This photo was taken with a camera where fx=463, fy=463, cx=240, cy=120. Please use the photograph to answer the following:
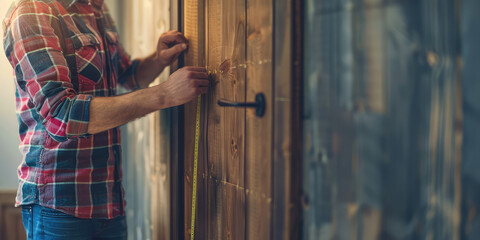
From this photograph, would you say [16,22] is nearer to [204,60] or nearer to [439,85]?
[204,60]

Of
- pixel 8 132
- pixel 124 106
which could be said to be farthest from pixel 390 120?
pixel 8 132

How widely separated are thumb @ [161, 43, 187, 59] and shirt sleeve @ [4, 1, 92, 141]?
1.46ft

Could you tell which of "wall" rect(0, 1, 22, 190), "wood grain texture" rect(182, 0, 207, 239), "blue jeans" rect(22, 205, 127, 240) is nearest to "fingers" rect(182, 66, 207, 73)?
"wood grain texture" rect(182, 0, 207, 239)

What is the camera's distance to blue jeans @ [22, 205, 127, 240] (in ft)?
5.45

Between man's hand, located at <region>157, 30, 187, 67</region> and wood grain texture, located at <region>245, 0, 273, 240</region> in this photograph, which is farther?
man's hand, located at <region>157, 30, 187, 67</region>

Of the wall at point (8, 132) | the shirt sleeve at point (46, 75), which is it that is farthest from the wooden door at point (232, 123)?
the wall at point (8, 132)

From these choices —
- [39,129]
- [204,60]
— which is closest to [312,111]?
[204,60]

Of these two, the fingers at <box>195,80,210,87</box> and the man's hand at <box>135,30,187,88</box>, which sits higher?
the man's hand at <box>135,30,187,88</box>

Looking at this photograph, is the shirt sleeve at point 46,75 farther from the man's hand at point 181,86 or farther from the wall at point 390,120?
the wall at point 390,120

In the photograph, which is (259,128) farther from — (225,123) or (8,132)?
(8,132)

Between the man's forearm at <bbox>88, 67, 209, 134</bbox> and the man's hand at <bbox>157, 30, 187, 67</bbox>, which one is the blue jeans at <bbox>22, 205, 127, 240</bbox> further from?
the man's hand at <bbox>157, 30, 187, 67</bbox>

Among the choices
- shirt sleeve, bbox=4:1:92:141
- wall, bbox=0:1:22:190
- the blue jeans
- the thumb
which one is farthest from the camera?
wall, bbox=0:1:22:190

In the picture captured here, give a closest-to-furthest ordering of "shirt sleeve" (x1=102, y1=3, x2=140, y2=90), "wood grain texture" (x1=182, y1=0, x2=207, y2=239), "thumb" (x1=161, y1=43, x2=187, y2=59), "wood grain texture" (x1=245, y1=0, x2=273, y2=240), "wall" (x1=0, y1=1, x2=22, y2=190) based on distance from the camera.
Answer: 1. "wood grain texture" (x1=245, y1=0, x2=273, y2=240)
2. "wood grain texture" (x1=182, y1=0, x2=207, y2=239)
3. "thumb" (x1=161, y1=43, x2=187, y2=59)
4. "shirt sleeve" (x1=102, y1=3, x2=140, y2=90)
5. "wall" (x1=0, y1=1, x2=22, y2=190)

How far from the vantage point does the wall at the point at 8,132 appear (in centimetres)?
288
